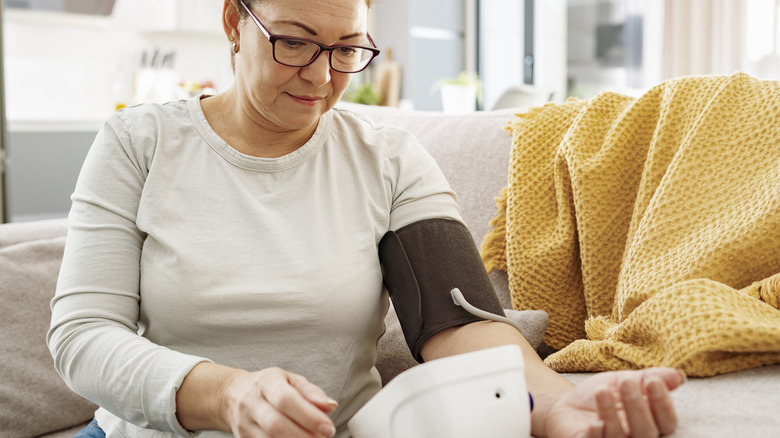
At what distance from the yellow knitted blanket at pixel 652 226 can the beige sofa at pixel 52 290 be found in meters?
0.07

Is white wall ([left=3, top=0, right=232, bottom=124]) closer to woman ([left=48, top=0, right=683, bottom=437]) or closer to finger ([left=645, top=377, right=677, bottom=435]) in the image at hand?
woman ([left=48, top=0, right=683, bottom=437])

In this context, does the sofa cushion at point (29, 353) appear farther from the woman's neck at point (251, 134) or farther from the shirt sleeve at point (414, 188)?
the shirt sleeve at point (414, 188)

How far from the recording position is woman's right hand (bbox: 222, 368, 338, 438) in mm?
687

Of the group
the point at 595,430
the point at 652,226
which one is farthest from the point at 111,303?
the point at 652,226

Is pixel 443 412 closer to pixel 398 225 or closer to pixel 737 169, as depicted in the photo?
pixel 398 225

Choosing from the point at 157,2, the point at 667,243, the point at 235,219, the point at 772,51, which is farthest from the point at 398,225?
the point at 772,51

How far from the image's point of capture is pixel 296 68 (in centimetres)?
99

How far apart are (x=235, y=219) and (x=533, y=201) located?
513 mm

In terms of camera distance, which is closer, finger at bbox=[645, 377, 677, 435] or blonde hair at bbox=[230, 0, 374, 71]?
finger at bbox=[645, 377, 677, 435]

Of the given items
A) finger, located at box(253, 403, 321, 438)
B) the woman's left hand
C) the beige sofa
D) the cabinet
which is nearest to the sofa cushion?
the beige sofa

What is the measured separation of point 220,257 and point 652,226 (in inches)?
23.6

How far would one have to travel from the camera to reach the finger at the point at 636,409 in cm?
71

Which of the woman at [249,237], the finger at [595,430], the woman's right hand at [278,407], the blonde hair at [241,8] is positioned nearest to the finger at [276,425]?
the woman's right hand at [278,407]

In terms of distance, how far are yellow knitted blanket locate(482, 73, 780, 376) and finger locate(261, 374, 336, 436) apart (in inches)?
17.4
